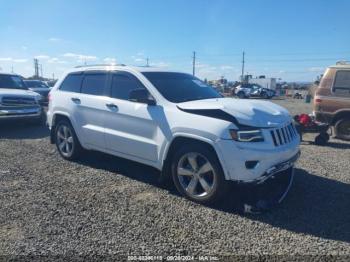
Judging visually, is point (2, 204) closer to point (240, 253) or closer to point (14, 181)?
point (14, 181)

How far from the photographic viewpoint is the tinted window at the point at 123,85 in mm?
5391

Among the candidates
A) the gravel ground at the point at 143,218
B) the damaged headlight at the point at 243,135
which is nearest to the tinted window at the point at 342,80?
the gravel ground at the point at 143,218

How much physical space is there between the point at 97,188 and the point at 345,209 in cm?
350

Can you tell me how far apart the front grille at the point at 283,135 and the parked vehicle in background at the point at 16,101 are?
895 centimetres

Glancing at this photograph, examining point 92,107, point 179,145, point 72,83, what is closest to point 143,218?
point 179,145

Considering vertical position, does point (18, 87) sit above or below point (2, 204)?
above

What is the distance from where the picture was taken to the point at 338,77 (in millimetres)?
9492

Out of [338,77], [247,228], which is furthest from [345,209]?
[338,77]

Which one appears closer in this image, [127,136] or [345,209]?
[345,209]

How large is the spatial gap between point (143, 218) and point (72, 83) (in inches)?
141

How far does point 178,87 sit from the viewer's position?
5438 mm

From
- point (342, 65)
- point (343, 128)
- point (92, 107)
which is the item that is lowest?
point (343, 128)

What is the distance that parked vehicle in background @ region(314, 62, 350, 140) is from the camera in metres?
9.34

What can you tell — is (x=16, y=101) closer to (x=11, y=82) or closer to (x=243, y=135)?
(x=11, y=82)
